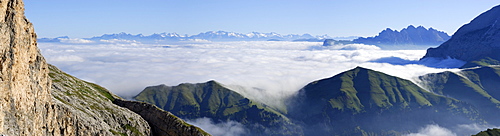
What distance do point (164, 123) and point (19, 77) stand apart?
6058cm

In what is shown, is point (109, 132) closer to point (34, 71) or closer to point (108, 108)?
point (108, 108)

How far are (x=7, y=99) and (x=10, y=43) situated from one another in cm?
1180

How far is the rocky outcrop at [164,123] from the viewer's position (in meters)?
120

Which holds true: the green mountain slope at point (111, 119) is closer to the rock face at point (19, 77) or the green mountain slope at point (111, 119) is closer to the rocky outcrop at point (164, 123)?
the rocky outcrop at point (164, 123)

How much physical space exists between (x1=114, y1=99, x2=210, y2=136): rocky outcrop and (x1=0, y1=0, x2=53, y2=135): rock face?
47.3 m

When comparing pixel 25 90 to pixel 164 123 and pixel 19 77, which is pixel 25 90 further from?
pixel 164 123

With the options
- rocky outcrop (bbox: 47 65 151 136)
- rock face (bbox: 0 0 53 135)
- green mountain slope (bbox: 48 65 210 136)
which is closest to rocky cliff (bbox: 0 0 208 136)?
rock face (bbox: 0 0 53 135)

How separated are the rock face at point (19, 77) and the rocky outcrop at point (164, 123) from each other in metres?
47.3

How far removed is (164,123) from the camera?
123438 mm

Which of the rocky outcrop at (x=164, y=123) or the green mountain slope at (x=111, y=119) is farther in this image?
the rocky outcrop at (x=164, y=123)

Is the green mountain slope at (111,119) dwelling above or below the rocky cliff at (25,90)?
below

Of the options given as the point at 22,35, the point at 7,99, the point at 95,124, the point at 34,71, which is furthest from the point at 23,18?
the point at 95,124

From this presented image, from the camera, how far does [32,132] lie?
69.9m

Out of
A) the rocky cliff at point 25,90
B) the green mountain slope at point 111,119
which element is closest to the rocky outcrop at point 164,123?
the green mountain slope at point 111,119
